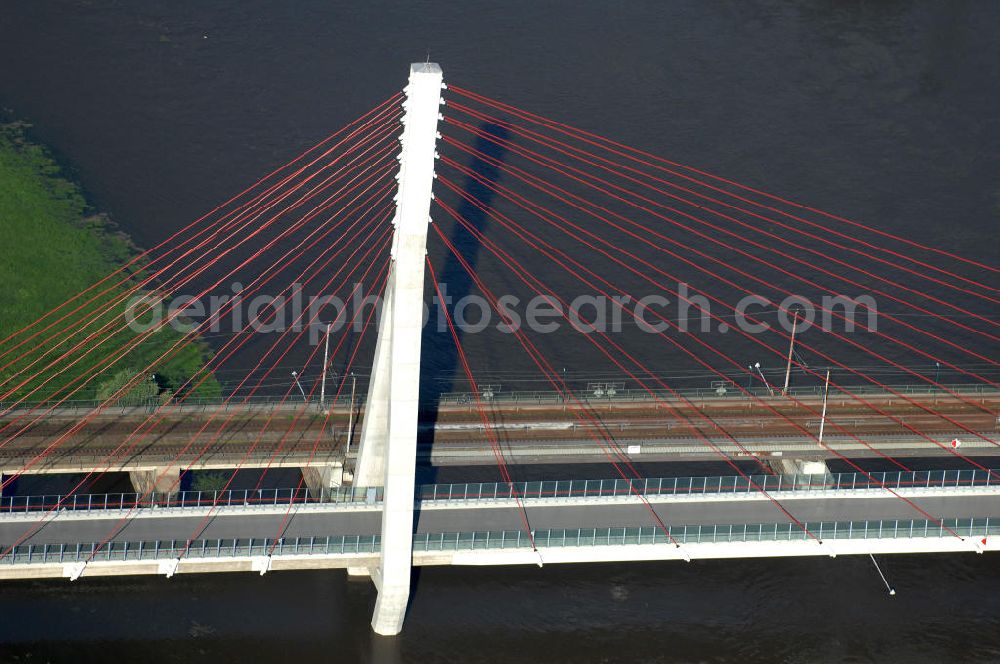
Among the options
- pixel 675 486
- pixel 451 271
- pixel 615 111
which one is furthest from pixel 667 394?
pixel 615 111

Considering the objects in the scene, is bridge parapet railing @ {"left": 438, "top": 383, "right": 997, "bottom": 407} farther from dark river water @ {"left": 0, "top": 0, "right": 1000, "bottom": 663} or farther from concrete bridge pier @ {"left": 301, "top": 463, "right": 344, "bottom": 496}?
concrete bridge pier @ {"left": 301, "top": 463, "right": 344, "bottom": 496}

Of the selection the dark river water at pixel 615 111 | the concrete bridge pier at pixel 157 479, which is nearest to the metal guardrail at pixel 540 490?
the concrete bridge pier at pixel 157 479

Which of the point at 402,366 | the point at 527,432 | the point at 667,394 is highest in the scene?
the point at 402,366

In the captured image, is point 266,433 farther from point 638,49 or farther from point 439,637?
point 638,49

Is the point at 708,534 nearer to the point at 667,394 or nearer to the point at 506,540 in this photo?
the point at 506,540

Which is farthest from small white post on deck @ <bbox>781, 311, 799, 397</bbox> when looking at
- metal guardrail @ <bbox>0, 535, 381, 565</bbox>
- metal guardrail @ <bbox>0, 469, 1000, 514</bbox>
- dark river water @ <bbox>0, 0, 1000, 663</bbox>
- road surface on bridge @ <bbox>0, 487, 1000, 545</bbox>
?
metal guardrail @ <bbox>0, 535, 381, 565</bbox>
